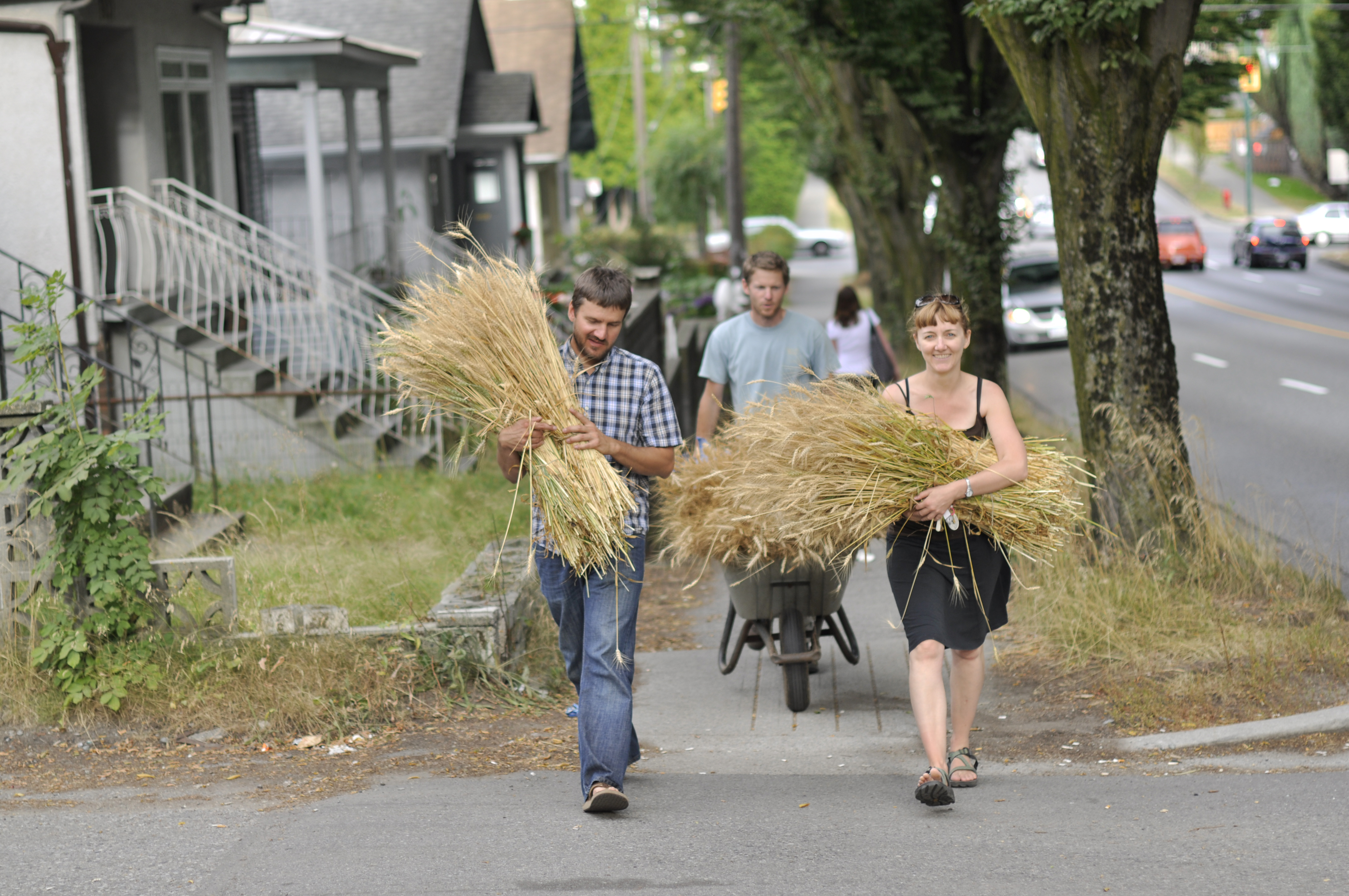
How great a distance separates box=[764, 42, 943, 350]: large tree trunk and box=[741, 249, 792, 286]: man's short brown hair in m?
7.80

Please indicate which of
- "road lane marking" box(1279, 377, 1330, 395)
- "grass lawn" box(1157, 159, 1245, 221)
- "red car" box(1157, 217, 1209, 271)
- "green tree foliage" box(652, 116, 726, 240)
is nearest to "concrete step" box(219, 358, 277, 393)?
"road lane marking" box(1279, 377, 1330, 395)

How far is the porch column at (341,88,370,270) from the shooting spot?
56.2 feet

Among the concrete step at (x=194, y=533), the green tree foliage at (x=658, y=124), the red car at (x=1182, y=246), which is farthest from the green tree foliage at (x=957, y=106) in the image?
the red car at (x=1182, y=246)

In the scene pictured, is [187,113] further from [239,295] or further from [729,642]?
[729,642]

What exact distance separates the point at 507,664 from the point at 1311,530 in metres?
5.50

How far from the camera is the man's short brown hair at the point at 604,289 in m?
4.73

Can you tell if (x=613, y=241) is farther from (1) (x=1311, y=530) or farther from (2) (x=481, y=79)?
(1) (x=1311, y=530)

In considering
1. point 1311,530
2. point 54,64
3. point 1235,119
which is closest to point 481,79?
point 54,64

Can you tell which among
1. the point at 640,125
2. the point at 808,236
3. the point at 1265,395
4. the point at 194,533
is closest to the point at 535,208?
the point at 640,125

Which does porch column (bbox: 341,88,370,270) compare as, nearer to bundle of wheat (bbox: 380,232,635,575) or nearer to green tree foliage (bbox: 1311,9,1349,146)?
bundle of wheat (bbox: 380,232,635,575)

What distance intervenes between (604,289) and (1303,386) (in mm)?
15528

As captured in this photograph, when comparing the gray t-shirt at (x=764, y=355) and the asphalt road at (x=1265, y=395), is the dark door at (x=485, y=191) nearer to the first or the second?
the asphalt road at (x=1265, y=395)

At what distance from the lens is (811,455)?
16.5 feet

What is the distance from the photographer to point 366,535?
343 inches
